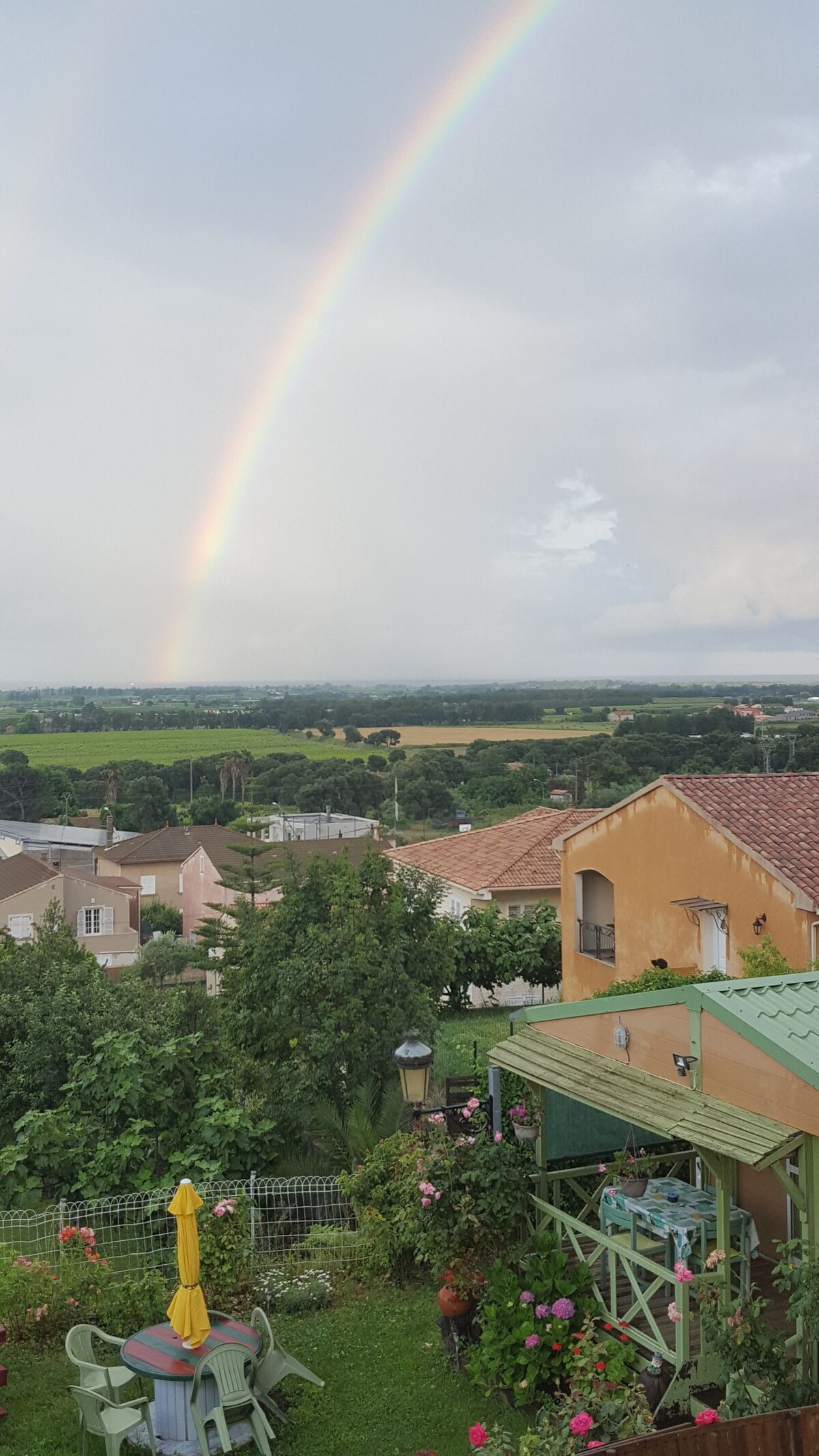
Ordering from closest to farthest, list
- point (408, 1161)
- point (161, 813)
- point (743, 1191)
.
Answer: point (743, 1191) < point (408, 1161) < point (161, 813)

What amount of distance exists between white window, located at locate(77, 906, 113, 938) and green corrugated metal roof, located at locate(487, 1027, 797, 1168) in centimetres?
3693

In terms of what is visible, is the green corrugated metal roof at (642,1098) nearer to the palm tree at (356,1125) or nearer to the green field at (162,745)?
the palm tree at (356,1125)

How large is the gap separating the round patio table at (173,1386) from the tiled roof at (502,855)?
20704 mm

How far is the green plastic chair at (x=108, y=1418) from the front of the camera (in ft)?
19.1

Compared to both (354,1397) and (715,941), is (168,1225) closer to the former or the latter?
(354,1397)

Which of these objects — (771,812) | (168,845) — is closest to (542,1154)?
(771,812)

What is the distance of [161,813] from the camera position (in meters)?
84.9

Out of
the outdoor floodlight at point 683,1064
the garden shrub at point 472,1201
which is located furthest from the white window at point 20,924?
the outdoor floodlight at point 683,1064

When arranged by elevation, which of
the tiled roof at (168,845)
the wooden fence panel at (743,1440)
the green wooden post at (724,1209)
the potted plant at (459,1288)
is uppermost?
the wooden fence panel at (743,1440)

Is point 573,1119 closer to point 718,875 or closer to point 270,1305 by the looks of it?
point 270,1305

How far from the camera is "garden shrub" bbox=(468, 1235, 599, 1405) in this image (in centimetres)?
627

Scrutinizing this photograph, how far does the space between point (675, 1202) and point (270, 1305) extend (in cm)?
324

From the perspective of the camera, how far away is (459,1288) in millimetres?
6957

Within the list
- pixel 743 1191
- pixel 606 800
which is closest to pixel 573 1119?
pixel 743 1191
